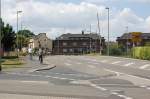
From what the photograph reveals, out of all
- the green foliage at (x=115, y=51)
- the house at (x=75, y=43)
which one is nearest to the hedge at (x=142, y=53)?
the green foliage at (x=115, y=51)

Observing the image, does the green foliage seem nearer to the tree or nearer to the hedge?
the tree

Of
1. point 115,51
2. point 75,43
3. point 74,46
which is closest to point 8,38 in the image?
point 115,51

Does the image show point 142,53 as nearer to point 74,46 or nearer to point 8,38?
point 8,38

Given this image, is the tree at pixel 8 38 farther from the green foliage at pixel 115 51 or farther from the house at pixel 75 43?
the house at pixel 75 43

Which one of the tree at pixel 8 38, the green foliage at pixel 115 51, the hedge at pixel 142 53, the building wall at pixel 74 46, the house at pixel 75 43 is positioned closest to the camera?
the hedge at pixel 142 53

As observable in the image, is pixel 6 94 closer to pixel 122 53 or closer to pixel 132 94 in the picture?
pixel 132 94

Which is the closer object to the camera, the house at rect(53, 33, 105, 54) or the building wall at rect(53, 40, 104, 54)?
the building wall at rect(53, 40, 104, 54)

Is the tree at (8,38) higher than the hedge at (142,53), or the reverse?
the tree at (8,38)

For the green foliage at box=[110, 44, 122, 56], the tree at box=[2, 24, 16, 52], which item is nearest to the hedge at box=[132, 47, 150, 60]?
the green foliage at box=[110, 44, 122, 56]

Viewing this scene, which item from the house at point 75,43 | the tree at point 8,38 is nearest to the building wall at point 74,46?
the house at point 75,43

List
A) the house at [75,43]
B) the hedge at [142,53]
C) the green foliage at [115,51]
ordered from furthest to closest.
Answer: the house at [75,43] → the green foliage at [115,51] → the hedge at [142,53]

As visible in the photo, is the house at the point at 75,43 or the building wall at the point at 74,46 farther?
the house at the point at 75,43

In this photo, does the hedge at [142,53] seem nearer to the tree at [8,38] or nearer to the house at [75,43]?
the tree at [8,38]

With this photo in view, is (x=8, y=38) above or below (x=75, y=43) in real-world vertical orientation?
below
